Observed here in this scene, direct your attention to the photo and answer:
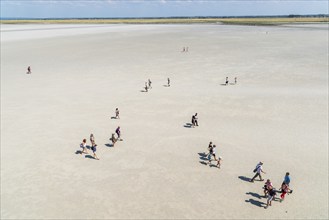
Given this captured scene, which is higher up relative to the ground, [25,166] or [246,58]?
[246,58]

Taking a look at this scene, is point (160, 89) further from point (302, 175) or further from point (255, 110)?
point (302, 175)

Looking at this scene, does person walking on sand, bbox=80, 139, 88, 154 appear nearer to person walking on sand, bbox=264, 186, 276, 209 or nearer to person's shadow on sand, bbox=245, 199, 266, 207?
person's shadow on sand, bbox=245, 199, 266, 207

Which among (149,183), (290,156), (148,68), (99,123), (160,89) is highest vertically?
(148,68)

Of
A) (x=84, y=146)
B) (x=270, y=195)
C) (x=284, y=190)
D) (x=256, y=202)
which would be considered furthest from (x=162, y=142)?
(x=284, y=190)

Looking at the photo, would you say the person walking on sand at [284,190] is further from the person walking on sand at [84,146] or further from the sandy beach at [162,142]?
the person walking on sand at [84,146]

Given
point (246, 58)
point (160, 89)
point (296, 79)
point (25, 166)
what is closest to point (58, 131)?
point (25, 166)

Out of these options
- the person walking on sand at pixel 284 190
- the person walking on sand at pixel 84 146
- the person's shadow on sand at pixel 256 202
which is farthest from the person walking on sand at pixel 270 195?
the person walking on sand at pixel 84 146

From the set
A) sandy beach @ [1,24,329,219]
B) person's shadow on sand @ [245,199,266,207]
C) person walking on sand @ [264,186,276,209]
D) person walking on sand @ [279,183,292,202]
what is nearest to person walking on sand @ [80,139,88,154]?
sandy beach @ [1,24,329,219]

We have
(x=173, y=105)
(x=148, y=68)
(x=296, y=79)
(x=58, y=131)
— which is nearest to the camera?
(x=58, y=131)
